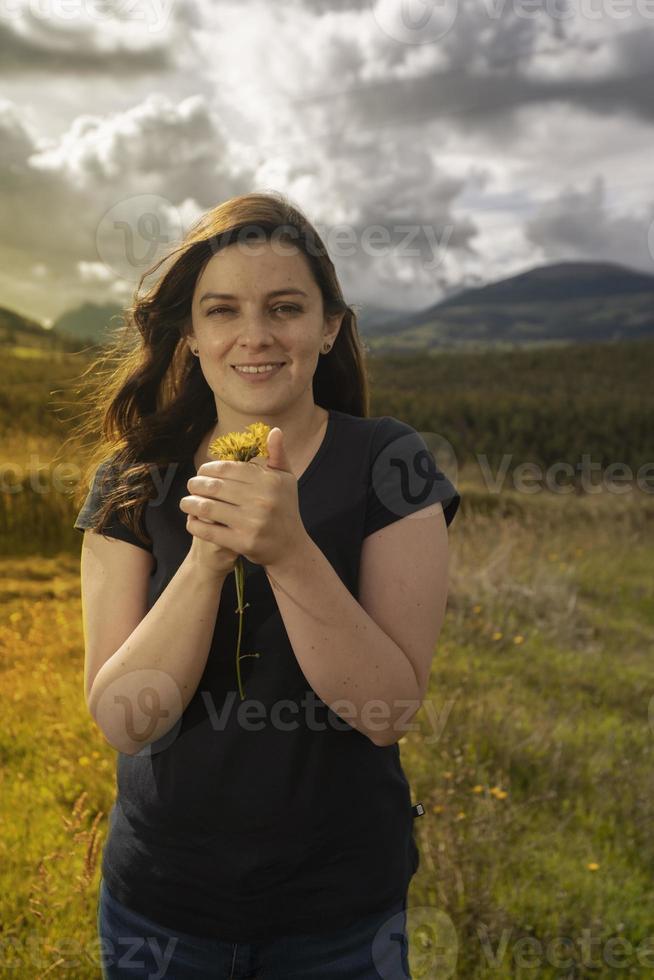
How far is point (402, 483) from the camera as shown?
1632mm

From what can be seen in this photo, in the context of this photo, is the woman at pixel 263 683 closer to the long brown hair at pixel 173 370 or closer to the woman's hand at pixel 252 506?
the long brown hair at pixel 173 370

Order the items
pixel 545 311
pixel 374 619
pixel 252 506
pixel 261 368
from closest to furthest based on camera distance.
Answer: pixel 252 506
pixel 374 619
pixel 261 368
pixel 545 311

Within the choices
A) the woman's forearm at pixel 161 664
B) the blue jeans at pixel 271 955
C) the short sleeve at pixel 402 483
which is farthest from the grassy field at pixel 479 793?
the short sleeve at pixel 402 483

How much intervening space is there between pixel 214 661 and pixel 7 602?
4.98 meters

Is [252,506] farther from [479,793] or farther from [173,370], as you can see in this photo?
[479,793]

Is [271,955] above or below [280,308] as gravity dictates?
below

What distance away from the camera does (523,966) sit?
10.1 ft

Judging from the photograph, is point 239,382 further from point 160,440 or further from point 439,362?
point 439,362

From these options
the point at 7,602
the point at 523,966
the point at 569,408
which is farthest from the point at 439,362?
the point at 523,966

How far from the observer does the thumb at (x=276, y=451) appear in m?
1.34

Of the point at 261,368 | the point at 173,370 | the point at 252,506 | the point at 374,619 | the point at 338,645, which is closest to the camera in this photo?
the point at 252,506

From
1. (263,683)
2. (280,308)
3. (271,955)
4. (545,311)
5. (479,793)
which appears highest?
(545,311)

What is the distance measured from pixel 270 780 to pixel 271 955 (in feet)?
1.12

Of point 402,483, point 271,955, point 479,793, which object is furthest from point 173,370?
point 479,793
